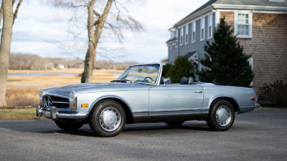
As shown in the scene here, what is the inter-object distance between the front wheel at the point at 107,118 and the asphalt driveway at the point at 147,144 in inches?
7.6

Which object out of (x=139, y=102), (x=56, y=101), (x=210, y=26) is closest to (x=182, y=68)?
(x=210, y=26)

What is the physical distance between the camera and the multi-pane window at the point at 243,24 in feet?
89.7

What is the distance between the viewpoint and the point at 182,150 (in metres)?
7.34

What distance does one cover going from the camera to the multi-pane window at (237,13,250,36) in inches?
1076

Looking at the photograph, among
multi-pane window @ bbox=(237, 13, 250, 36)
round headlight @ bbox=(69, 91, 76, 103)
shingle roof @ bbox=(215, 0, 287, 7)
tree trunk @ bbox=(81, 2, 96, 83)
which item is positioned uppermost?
shingle roof @ bbox=(215, 0, 287, 7)

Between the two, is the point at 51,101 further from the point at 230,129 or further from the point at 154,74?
the point at 230,129

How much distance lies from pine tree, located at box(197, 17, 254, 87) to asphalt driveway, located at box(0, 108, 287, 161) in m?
12.3

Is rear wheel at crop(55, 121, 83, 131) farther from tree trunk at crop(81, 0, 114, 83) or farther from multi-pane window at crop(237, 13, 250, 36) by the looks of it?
multi-pane window at crop(237, 13, 250, 36)

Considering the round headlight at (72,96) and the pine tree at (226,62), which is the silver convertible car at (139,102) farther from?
the pine tree at (226,62)

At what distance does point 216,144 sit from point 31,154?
11.4 ft

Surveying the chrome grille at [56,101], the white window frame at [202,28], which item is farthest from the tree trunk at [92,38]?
the chrome grille at [56,101]

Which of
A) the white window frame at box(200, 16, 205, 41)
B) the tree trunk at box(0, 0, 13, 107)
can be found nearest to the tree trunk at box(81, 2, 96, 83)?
the tree trunk at box(0, 0, 13, 107)

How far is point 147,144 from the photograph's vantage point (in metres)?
8.04

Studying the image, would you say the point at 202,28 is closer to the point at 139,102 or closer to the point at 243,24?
the point at 243,24
